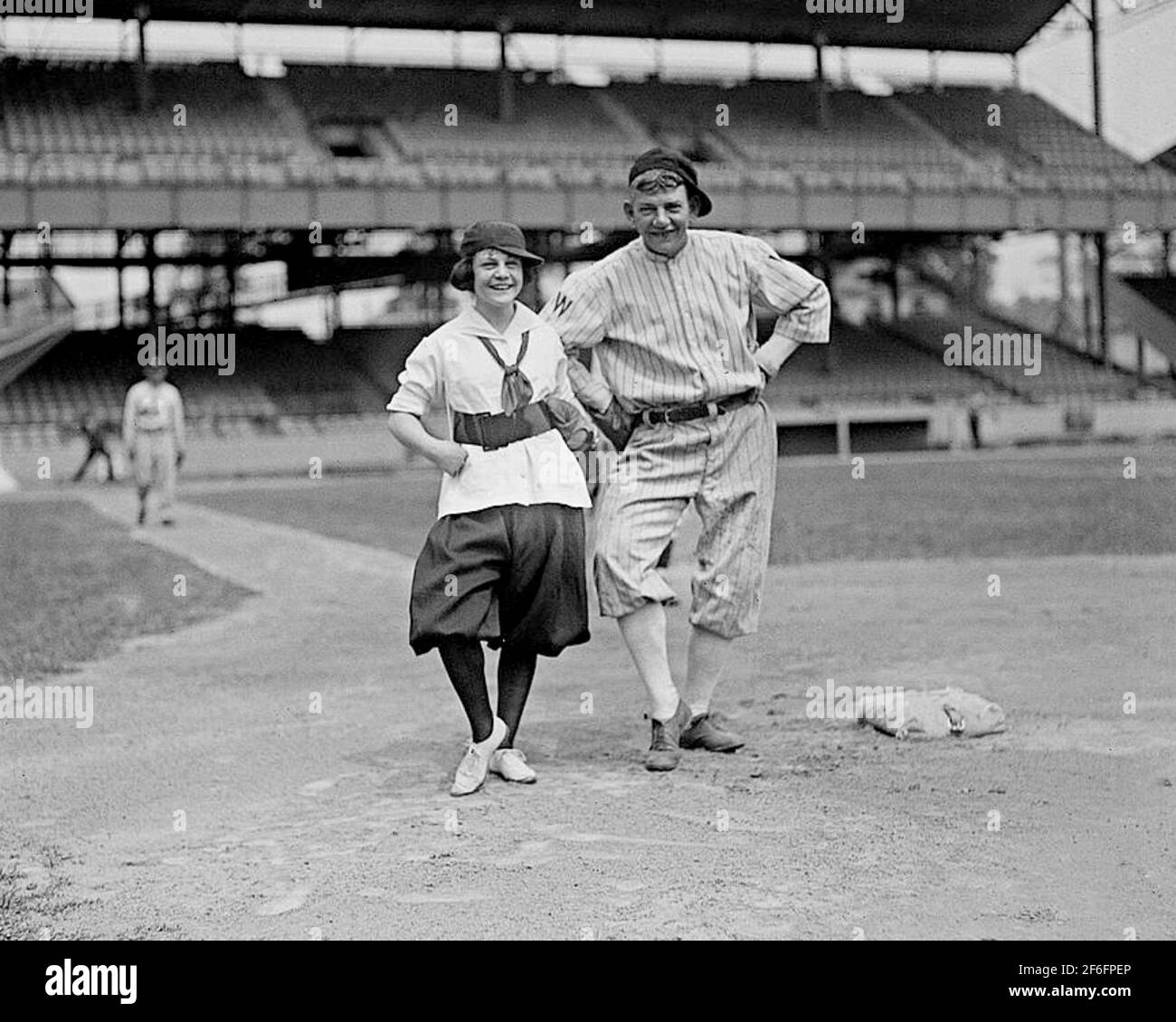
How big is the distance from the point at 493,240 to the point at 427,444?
69 cm

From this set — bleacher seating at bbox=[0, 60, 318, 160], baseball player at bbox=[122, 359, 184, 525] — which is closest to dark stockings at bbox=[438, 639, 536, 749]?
baseball player at bbox=[122, 359, 184, 525]

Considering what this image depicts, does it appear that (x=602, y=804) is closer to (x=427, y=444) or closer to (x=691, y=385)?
(x=427, y=444)

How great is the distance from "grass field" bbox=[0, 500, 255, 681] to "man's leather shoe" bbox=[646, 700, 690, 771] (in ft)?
12.4

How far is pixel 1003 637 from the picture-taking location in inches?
330

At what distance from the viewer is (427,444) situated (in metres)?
5.26

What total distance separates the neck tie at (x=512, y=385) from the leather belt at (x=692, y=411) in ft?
1.71

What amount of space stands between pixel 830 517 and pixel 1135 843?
14045mm

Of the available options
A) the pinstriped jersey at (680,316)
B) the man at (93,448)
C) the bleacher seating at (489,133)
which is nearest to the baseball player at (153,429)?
the pinstriped jersey at (680,316)

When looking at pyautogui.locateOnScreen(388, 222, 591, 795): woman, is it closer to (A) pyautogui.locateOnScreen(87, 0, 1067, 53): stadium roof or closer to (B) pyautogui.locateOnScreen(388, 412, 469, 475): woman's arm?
(B) pyautogui.locateOnScreen(388, 412, 469, 475): woman's arm

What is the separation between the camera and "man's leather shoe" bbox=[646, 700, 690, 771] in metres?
5.41

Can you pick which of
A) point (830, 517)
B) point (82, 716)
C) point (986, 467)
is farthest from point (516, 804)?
point (986, 467)
